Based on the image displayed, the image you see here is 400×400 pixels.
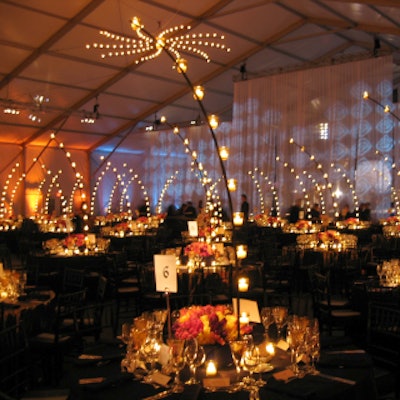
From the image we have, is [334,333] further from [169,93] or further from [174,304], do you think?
[169,93]

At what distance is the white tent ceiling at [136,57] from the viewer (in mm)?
13062

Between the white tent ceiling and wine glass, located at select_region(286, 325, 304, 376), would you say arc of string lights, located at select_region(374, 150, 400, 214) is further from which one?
wine glass, located at select_region(286, 325, 304, 376)

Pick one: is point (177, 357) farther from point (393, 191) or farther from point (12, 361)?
point (393, 191)

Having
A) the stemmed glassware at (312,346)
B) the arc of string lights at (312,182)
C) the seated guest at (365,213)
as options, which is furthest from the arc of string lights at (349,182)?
the stemmed glassware at (312,346)

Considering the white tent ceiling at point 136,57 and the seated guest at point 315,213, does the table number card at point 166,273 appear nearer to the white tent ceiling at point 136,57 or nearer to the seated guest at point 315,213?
the white tent ceiling at point 136,57

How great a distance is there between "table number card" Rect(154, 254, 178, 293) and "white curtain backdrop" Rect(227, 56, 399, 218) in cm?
1193

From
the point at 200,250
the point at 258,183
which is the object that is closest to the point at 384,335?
the point at 200,250

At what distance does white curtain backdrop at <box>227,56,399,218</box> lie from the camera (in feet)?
52.0

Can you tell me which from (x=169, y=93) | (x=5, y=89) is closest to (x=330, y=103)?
(x=169, y=93)

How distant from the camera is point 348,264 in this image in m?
8.12

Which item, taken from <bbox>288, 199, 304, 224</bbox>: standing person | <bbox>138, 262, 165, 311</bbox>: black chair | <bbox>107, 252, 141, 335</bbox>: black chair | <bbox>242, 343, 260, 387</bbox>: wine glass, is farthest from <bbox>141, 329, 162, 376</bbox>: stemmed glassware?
<bbox>288, 199, 304, 224</bbox>: standing person

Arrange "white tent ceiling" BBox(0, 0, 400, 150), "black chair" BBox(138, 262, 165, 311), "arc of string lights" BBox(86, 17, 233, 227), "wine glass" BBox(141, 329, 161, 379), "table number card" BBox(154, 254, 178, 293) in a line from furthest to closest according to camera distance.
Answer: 1. "white tent ceiling" BBox(0, 0, 400, 150)
2. "black chair" BBox(138, 262, 165, 311)
3. "arc of string lights" BBox(86, 17, 233, 227)
4. "table number card" BBox(154, 254, 178, 293)
5. "wine glass" BBox(141, 329, 161, 379)

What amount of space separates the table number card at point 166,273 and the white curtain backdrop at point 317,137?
11929mm

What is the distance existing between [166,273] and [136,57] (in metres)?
13.3
